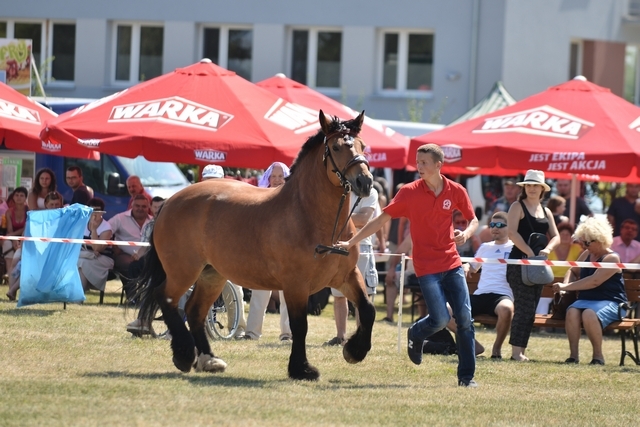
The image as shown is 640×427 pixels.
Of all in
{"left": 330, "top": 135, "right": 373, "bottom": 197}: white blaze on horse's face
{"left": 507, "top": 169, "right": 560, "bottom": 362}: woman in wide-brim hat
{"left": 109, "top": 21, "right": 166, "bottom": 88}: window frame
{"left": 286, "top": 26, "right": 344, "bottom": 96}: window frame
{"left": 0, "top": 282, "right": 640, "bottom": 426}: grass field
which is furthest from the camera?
{"left": 109, "top": 21, "right": 166, "bottom": 88}: window frame

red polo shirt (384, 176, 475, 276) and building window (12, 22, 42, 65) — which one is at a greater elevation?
building window (12, 22, 42, 65)

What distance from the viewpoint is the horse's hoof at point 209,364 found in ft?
29.7

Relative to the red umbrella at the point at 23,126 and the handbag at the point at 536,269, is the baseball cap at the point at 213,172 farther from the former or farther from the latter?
the red umbrella at the point at 23,126

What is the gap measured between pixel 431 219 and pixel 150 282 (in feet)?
8.77

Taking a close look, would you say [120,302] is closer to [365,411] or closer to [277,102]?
[277,102]

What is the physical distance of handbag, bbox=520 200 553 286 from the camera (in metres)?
10.9

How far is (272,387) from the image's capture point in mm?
8211

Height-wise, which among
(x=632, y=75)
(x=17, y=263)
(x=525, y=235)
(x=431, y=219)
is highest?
(x=632, y=75)

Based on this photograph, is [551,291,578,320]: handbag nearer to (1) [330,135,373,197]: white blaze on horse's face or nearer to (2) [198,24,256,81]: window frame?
(1) [330,135,373,197]: white blaze on horse's face

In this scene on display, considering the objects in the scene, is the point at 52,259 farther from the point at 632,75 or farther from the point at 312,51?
the point at 632,75

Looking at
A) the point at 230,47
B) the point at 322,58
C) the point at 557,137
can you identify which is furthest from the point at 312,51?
the point at 557,137

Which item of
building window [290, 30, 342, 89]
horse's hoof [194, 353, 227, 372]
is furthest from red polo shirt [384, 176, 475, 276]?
building window [290, 30, 342, 89]

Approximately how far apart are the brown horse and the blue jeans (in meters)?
0.50

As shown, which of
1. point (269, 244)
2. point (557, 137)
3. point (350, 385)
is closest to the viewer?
point (350, 385)
